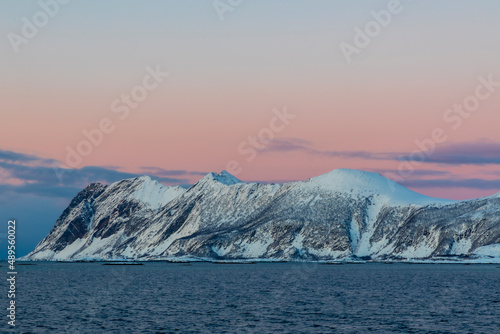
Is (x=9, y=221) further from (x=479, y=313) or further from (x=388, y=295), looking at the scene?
(x=388, y=295)

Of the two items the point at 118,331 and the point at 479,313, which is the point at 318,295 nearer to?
the point at 479,313

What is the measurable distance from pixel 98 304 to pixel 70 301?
33.3 ft

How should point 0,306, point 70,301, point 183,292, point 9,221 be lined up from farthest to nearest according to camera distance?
point 183,292 < point 70,301 < point 0,306 < point 9,221

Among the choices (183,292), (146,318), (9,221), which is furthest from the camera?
(183,292)

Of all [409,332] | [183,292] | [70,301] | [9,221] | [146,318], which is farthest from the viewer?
[183,292]

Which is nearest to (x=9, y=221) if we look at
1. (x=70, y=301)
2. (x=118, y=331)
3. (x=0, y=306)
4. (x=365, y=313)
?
(x=118, y=331)

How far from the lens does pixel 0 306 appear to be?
117688 mm

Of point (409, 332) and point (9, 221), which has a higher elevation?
point (9, 221)

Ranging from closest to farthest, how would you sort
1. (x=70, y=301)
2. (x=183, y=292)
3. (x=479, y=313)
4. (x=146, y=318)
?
1. (x=146, y=318)
2. (x=479, y=313)
3. (x=70, y=301)
4. (x=183, y=292)

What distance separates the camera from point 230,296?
139500 mm

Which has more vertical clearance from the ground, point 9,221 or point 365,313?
point 9,221

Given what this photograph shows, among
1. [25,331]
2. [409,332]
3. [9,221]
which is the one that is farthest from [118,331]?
[409,332]

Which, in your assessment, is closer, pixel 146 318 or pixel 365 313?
pixel 146 318

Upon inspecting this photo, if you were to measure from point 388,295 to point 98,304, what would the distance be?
5701 cm
